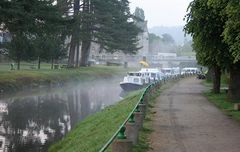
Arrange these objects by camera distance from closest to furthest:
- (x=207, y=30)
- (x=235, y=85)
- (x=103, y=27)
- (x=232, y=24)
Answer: (x=232, y=24), (x=207, y=30), (x=235, y=85), (x=103, y=27)

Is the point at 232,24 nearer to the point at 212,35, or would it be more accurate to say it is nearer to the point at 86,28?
the point at 212,35

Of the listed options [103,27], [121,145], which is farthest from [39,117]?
[103,27]

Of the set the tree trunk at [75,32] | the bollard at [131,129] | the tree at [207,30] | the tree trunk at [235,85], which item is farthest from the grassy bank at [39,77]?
the bollard at [131,129]

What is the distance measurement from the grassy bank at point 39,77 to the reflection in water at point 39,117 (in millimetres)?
4510

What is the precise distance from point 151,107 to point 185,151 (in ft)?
47.5

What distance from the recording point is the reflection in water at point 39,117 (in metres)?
24.4

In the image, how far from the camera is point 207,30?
2747 centimetres

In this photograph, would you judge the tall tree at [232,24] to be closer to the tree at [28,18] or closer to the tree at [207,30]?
the tree at [207,30]

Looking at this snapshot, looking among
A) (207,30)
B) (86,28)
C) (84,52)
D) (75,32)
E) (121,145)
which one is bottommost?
(121,145)

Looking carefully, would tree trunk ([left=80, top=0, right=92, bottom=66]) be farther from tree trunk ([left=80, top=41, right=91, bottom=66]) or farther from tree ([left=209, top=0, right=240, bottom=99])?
tree ([left=209, top=0, right=240, bottom=99])

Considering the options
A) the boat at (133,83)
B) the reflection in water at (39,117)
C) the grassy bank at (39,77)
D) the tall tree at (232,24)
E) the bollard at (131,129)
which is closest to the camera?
the bollard at (131,129)

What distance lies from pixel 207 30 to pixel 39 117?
13513 mm

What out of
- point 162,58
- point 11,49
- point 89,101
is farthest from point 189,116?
point 162,58

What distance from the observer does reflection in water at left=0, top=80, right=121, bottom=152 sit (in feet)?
80.1
